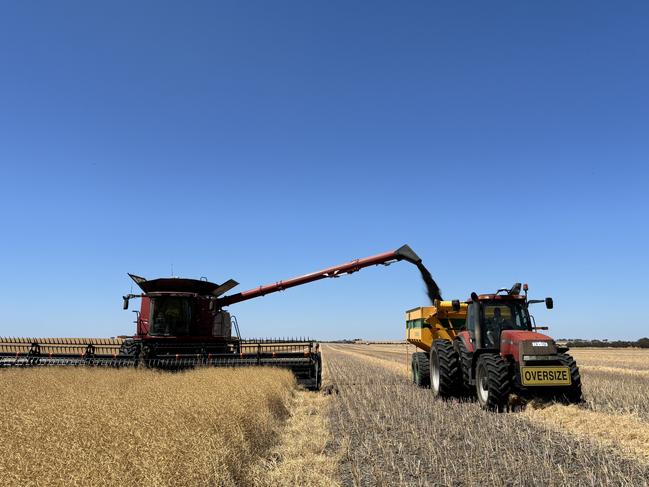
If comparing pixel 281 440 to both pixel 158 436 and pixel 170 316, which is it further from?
pixel 170 316

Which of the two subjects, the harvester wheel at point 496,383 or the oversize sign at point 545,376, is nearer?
the oversize sign at point 545,376

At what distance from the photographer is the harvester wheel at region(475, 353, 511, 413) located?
796cm

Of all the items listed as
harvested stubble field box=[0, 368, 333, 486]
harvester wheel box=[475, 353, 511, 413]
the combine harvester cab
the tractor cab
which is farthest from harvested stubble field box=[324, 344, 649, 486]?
the tractor cab

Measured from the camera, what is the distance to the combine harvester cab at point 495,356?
26.2 feet

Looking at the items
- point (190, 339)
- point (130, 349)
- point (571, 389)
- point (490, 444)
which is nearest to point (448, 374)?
point (571, 389)

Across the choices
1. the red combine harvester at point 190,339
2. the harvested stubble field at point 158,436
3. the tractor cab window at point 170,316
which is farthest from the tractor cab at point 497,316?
the tractor cab window at point 170,316

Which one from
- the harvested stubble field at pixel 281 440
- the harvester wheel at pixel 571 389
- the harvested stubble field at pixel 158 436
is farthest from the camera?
the harvester wheel at pixel 571 389

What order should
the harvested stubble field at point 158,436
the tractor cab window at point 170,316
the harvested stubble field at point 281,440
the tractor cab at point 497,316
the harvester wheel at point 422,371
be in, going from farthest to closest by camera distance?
the tractor cab window at point 170,316 → the harvester wheel at point 422,371 → the tractor cab at point 497,316 → the harvested stubble field at point 281,440 → the harvested stubble field at point 158,436

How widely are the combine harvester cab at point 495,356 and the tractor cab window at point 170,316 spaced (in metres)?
6.63

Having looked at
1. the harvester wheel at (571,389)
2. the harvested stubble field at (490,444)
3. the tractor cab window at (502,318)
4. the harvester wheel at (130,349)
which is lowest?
the harvested stubble field at (490,444)

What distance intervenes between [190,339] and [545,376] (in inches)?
376

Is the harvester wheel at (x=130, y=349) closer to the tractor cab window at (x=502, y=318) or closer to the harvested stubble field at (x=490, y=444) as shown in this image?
the harvested stubble field at (x=490, y=444)

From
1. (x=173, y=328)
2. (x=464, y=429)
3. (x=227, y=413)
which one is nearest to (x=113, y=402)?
(x=227, y=413)

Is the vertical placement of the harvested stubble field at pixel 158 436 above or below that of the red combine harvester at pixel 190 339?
below
